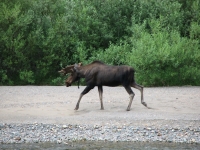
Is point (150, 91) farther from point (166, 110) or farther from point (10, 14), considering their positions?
point (10, 14)

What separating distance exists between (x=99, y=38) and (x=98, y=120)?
1515 cm

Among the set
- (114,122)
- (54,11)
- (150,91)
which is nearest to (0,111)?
(114,122)

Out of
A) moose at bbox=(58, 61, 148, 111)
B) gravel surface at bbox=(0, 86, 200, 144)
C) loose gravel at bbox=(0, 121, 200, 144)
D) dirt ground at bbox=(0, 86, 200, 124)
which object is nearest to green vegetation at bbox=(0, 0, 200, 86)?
dirt ground at bbox=(0, 86, 200, 124)

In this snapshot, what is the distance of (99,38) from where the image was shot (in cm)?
3009

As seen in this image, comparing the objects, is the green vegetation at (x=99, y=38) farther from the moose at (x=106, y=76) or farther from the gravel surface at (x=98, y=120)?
the moose at (x=106, y=76)

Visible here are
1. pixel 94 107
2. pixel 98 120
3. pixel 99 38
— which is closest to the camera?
pixel 98 120

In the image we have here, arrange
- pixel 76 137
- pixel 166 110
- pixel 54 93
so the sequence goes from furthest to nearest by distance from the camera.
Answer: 1. pixel 54 93
2. pixel 166 110
3. pixel 76 137

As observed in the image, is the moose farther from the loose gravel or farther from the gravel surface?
the loose gravel

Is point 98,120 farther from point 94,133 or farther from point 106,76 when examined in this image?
point 106,76

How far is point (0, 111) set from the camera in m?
16.9

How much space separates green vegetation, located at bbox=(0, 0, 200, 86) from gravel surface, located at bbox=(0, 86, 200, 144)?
5.58 m

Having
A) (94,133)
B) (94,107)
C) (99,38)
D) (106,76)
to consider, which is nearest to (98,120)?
(94,133)

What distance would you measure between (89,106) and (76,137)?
12.2 ft

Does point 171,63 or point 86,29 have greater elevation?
point 86,29
